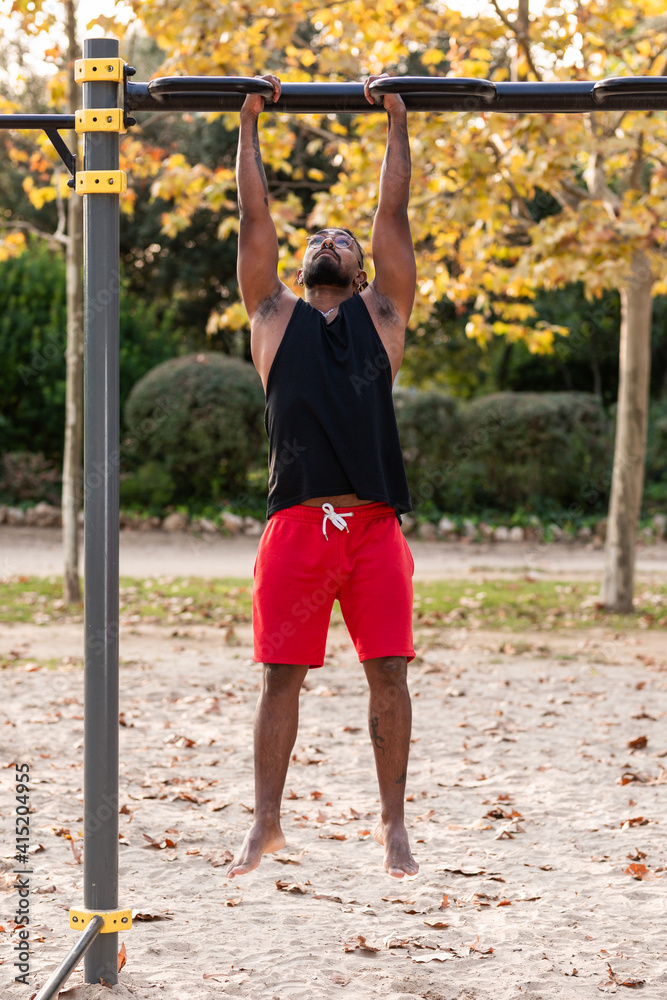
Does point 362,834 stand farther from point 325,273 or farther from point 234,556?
point 234,556

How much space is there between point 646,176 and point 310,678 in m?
12.9

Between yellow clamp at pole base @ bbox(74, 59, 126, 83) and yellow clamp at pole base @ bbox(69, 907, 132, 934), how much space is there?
234 cm

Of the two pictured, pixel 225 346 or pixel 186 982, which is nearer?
pixel 186 982

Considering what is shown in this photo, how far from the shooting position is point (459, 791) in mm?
4832

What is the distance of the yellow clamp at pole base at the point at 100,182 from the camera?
2.93 metres

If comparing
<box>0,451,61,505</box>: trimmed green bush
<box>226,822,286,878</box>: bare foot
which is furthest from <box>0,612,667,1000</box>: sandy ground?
<box>0,451,61,505</box>: trimmed green bush

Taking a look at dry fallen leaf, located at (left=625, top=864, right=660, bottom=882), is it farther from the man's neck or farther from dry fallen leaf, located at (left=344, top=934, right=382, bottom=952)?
the man's neck

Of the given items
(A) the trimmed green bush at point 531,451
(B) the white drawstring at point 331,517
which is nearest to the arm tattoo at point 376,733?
(B) the white drawstring at point 331,517

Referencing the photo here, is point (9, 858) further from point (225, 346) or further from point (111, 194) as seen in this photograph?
point (225, 346)

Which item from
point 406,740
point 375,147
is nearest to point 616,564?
point 375,147

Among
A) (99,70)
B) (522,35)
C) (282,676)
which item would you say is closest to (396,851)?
Result: (282,676)

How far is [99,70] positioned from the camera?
293cm

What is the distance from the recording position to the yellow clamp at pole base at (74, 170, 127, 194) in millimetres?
2932

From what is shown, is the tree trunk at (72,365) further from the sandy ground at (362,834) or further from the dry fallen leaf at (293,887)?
the dry fallen leaf at (293,887)
